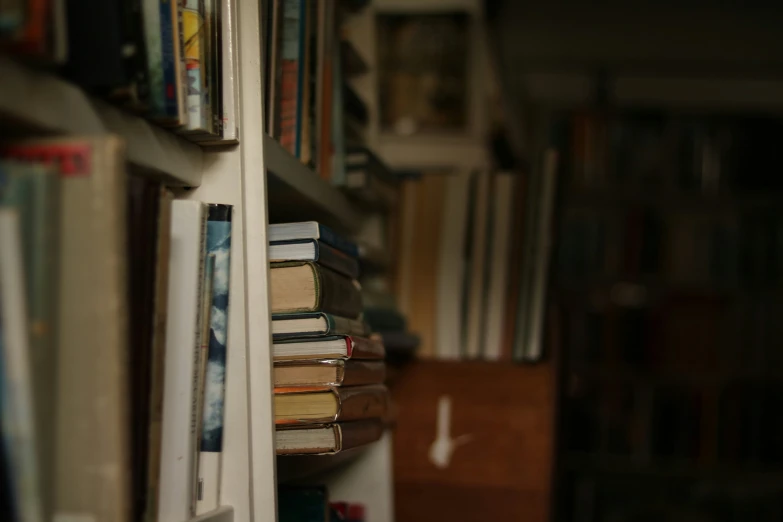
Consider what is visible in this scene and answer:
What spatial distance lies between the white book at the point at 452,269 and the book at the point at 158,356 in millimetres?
1128

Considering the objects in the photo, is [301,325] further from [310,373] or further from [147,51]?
[147,51]

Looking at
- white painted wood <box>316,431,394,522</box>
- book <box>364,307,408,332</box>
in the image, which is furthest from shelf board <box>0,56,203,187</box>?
white painted wood <box>316,431,394,522</box>

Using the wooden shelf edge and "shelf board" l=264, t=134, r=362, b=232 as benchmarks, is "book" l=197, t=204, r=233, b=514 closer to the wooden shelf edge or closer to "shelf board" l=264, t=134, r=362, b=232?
the wooden shelf edge

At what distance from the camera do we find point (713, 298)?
10.2 ft

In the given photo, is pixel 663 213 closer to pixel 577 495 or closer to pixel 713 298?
pixel 713 298

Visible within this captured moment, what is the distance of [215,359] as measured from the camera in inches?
32.6

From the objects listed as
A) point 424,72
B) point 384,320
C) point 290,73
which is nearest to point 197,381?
point 290,73

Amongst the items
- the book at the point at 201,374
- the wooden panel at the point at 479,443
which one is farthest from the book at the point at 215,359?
the wooden panel at the point at 479,443

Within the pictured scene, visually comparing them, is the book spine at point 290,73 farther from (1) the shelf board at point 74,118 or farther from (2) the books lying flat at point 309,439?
(2) the books lying flat at point 309,439

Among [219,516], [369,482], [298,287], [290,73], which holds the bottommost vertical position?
[369,482]

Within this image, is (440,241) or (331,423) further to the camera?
(440,241)

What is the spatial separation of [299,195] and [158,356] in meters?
0.42

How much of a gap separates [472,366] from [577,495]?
1.65 m

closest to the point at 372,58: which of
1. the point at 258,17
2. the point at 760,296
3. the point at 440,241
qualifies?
the point at 440,241
